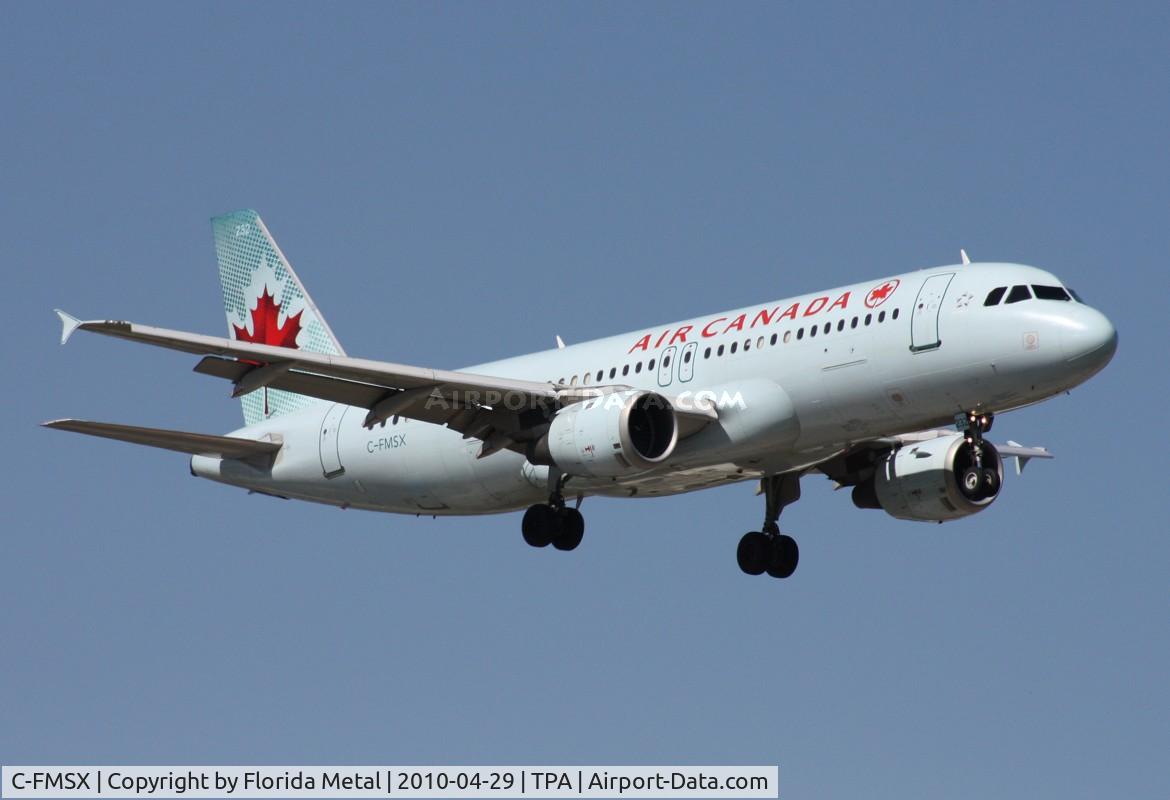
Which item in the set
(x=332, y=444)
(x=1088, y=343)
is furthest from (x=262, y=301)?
(x=1088, y=343)

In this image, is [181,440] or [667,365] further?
[181,440]

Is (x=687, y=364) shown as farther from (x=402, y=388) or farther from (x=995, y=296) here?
(x=995, y=296)

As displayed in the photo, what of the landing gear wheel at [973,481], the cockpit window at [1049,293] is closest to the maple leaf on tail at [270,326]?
the landing gear wheel at [973,481]

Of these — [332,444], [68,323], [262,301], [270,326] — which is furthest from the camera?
[262,301]

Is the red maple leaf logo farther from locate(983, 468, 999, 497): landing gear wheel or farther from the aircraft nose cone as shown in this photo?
the aircraft nose cone

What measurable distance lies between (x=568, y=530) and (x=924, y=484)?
303 inches

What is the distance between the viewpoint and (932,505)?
43.2 m

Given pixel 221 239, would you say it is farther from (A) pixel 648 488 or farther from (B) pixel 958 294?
(B) pixel 958 294

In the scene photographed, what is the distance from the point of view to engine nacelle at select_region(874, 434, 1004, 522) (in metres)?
42.7

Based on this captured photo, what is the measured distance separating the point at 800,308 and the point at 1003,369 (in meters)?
4.60

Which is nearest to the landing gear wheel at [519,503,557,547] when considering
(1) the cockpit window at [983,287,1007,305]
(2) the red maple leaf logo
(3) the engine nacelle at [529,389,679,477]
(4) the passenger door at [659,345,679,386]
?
(3) the engine nacelle at [529,389,679,477]

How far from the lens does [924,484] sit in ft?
142

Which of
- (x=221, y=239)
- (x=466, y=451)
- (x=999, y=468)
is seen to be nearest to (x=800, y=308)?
(x=999, y=468)

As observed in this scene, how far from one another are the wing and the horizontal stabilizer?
15.0 ft
